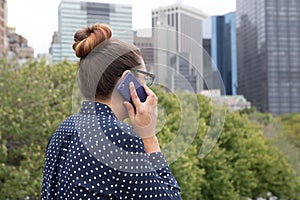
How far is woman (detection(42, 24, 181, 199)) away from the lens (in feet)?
6.26

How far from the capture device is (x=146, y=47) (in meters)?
2.15

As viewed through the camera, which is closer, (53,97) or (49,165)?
(49,165)

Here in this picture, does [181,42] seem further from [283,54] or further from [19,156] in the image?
[283,54]

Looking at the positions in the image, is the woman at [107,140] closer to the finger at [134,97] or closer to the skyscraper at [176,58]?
the finger at [134,97]

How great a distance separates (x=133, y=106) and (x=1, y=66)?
11.3 meters

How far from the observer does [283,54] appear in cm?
9738

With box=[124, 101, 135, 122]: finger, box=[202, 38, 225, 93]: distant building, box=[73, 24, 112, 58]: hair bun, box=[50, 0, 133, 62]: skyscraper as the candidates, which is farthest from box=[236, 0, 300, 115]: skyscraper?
box=[124, 101, 135, 122]: finger

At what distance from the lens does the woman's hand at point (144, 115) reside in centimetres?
197

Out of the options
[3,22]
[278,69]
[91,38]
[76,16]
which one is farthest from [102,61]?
[278,69]

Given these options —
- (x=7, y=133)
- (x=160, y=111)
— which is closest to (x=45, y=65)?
(x=7, y=133)

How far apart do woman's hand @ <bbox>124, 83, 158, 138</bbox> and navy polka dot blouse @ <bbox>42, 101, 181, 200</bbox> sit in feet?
0.11

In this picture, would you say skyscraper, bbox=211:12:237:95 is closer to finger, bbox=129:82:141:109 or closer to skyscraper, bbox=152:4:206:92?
skyscraper, bbox=152:4:206:92

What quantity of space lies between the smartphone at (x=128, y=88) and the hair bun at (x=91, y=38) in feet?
0.70

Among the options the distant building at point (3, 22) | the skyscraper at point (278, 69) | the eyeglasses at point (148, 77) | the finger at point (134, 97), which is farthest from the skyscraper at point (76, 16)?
the skyscraper at point (278, 69)
